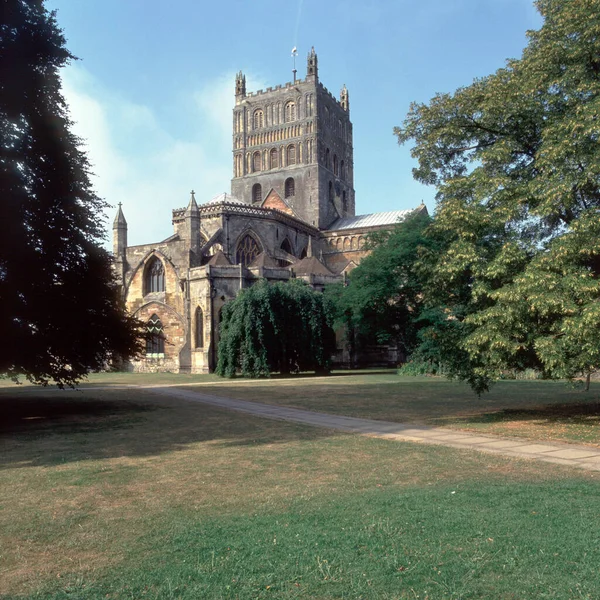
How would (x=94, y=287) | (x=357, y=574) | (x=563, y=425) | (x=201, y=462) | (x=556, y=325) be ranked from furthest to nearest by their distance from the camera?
(x=94, y=287) → (x=563, y=425) → (x=556, y=325) → (x=201, y=462) → (x=357, y=574)

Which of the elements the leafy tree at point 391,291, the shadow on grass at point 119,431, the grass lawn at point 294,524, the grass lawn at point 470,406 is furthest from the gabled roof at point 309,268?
the grass lawn at point 294,524

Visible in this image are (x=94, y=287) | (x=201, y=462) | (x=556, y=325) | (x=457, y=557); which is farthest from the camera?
(x=94, y=287)

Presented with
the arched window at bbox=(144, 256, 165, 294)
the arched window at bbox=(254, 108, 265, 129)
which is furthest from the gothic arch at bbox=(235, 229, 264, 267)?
the arched window at bbox=(254, 108, 265, 129)

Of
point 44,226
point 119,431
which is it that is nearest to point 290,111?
point 44,226

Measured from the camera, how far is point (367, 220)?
63469 millimetres

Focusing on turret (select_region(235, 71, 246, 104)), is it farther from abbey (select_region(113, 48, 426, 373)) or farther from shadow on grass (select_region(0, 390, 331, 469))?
shadow on grass (select_region(0, 390, 331, 469))

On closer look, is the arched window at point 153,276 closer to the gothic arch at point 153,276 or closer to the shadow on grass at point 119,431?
the gothic arch at point 153,276

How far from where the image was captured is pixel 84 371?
15648mm

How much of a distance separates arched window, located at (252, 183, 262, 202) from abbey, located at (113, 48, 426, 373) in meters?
0.11

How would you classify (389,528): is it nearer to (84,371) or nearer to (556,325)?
(556,325)

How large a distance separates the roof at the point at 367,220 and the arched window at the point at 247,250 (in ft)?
44.1

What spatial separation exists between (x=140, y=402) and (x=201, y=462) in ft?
35.8

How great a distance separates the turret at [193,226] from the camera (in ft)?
144

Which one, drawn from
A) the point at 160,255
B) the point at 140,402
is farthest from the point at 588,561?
the point at 160,255
